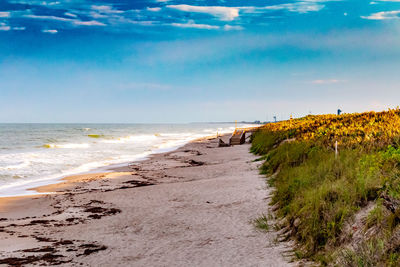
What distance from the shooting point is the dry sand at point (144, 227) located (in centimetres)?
688

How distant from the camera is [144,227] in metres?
9.02

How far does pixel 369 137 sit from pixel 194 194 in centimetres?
643

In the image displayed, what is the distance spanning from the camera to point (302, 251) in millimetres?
6285

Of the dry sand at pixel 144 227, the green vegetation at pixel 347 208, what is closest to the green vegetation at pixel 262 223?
the dry sand at pixel 144 227

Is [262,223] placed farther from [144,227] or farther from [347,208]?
[144,227]

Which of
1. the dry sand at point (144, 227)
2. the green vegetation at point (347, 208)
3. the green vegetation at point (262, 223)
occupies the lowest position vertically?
the dry sand at point (144, 227)

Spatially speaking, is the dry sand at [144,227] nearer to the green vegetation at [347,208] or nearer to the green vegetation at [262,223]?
the green vegetation at [262,223]

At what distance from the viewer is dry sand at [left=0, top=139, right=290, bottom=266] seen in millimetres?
6879

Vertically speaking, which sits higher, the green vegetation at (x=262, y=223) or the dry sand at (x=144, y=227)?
the green vegetation at (x=262, y=223)

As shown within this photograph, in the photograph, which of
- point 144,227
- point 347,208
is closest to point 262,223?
point 347,208

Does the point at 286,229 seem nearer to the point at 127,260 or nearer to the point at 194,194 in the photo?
the point at 127,260

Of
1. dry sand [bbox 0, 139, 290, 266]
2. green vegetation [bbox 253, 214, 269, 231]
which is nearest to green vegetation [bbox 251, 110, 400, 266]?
green vegetation [bbox 253, 214, 269, 231]

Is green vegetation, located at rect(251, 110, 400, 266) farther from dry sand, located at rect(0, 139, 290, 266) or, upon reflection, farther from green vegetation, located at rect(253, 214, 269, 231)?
dry sand, located at rect(0, 139, 290, 266)

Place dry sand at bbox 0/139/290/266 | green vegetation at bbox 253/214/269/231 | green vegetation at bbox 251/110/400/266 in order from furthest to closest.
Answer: green vegetation at bbox 253/214/269/231 → dry sand at bbox 0/139/290/266 → green vegetation at bbox 251/110/400/266
